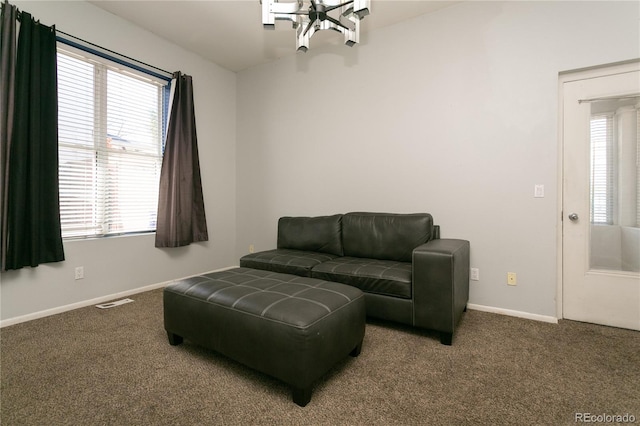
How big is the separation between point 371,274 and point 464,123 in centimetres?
166

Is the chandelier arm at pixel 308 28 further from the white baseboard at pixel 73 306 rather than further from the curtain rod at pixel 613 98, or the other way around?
the white baseboard at pixel 73 306

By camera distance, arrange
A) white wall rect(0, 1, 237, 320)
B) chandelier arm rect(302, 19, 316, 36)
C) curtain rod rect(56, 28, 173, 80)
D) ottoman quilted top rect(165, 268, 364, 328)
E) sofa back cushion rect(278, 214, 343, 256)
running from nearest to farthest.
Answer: ottoman quilted top rect(165, 268, 364, 328), chandelier arm rect(302, 19, 316, 36), white wall rect(0, 1, 237, 320), curtain rod rect(56, 28, 173, 80), sofa back cushion rect(278, 214, 343, 256)

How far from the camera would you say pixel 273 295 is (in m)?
1.69

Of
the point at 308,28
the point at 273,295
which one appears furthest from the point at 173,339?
the point at 308,28

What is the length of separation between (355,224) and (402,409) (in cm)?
180

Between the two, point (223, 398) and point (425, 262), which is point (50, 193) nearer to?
point (223, 398)

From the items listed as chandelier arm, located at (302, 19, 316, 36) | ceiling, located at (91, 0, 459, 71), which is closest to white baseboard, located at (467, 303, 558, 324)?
chandelier arm, located at (302, 19, 316, 36)

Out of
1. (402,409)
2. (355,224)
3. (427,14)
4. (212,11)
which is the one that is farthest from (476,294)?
(212,11)

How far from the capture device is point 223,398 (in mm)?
1474

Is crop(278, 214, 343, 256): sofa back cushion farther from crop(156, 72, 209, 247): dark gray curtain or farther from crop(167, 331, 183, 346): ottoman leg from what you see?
crop(167, 331, 183, 346): ottoman leg

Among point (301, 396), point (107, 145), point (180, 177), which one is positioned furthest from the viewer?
point (180, 177)

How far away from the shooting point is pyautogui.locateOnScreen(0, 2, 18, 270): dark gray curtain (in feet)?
7.46

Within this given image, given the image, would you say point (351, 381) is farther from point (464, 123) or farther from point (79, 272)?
point (79, 272)

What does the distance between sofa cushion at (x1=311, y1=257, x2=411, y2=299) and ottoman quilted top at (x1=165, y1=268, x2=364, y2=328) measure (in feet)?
1.49
